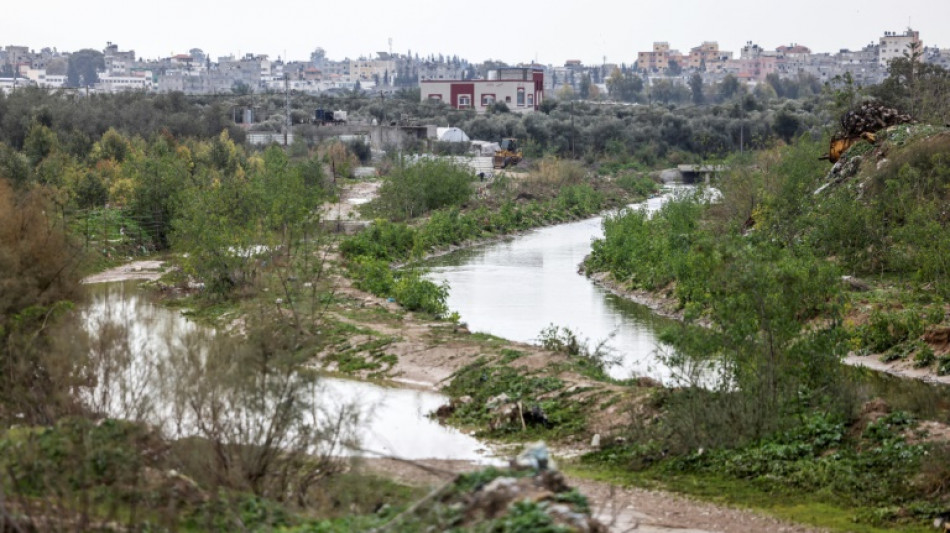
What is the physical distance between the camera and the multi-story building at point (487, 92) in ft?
428

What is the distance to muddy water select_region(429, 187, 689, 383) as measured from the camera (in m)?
30.4

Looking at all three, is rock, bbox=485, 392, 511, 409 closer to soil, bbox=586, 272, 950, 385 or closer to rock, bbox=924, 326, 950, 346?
soil, bbox=586, 272, 950, 385

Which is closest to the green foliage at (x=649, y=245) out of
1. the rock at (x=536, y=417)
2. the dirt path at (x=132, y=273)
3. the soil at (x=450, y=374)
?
the soil at (x=450, y=374)

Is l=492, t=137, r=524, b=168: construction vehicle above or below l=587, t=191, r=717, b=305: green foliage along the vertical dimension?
below

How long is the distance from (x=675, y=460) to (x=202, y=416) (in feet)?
22.8

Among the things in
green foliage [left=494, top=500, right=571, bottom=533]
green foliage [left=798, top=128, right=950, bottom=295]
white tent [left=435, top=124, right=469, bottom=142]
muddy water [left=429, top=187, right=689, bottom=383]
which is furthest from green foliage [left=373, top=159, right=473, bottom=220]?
green foliage [left=494, top=500, right=571, bottom=533]

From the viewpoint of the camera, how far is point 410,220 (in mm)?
59281

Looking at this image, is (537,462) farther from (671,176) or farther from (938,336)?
(671,176)

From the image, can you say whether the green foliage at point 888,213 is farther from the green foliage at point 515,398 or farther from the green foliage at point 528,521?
the green foliage at point 528,521

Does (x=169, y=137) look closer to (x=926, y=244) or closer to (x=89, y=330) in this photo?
(x=926, y=244)

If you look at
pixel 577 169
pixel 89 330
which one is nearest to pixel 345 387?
pixel 89 330

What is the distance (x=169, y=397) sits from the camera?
50.6 ft

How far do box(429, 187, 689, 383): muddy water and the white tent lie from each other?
132ft

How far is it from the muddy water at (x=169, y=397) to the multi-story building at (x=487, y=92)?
342 ft
